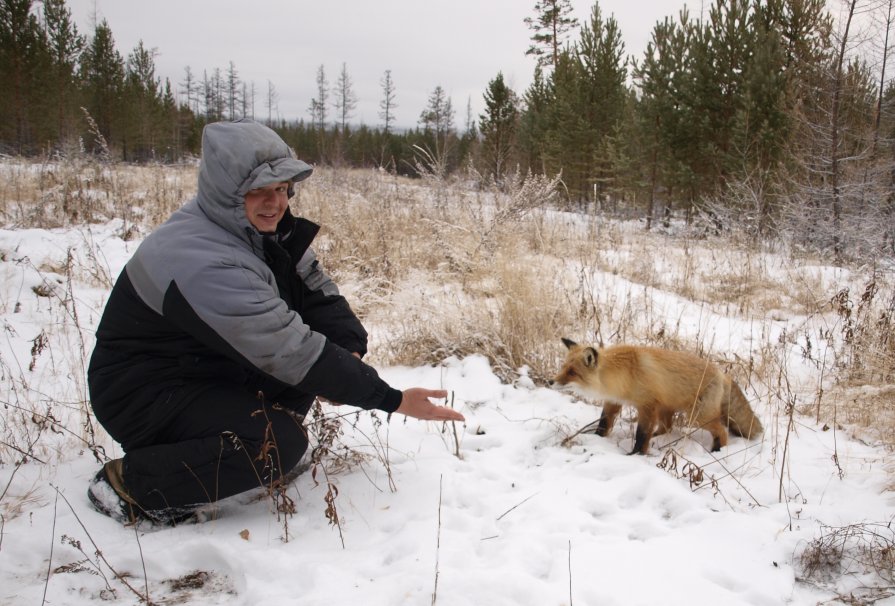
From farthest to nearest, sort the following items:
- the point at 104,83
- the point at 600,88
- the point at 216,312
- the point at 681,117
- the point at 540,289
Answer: the point at 104,83 → the point at 600,88 → the point at 681,117 → the point at 540,289 → the point at 216,312

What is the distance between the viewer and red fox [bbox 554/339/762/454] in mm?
2979

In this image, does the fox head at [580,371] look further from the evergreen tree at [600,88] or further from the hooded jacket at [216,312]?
the evergreen tree at [600,88]

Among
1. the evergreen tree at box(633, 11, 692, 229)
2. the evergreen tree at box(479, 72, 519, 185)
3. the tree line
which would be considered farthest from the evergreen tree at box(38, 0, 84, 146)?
the evergreen tree at box(633, 11, 692, 229)

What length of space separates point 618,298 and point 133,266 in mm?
4714

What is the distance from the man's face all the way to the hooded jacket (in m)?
0.06

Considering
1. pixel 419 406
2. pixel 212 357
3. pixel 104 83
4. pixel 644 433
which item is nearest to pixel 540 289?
pixel 644 433

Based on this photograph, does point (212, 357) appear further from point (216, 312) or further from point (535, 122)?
point (535, 122)

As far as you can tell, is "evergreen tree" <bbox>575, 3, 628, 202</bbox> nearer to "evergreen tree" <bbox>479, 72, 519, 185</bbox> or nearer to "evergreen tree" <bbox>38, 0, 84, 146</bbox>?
"evergreen tree" <bbox>479, 72, 519, 185</bbox>

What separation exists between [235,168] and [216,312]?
2.03 feet

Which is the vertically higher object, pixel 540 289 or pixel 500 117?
pixel 500 117

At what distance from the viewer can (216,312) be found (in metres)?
1.98

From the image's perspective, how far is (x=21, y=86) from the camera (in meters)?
24.8

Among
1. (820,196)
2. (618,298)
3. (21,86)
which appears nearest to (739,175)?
(820,196)

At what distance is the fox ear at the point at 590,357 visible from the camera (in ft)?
9.83
